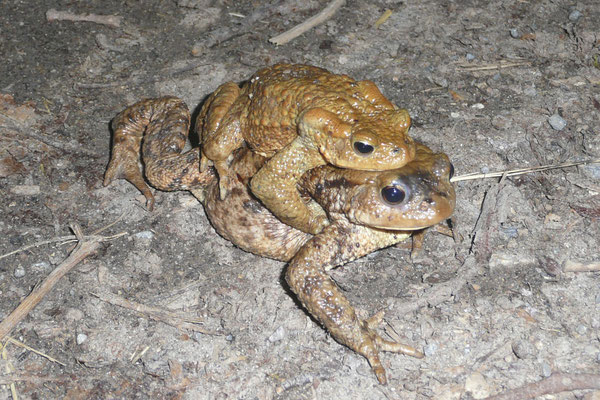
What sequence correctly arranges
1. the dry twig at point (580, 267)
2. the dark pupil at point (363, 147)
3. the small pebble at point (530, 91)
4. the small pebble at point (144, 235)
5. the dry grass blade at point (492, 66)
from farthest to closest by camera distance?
the dry grass blade at point (492, 66)
the small pebble at point (530, 91)
the small pebble at point (144, 235)
the dry twig at point (580, 267)
the dark pupil at point (363, 147)

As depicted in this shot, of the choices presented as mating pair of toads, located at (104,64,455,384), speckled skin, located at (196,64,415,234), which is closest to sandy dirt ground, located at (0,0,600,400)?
mating pair of toads, located at (104,64,455,384)

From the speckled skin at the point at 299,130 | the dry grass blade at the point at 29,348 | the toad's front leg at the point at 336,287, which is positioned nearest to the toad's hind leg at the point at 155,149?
the speckled skin at the point at 299,130

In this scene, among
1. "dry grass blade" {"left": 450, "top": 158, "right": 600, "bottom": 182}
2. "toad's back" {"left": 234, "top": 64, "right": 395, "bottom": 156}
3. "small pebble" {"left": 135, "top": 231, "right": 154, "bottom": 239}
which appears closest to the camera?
"toad's back" {"left": 234, "top": 64, "right": 395, "bottom": 156}

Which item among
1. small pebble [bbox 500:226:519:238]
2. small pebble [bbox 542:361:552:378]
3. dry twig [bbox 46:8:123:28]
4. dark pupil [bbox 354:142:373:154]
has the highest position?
dark pupil [bbox 354:142:373:154]

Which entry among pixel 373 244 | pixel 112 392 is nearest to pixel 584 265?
pixel 373 244

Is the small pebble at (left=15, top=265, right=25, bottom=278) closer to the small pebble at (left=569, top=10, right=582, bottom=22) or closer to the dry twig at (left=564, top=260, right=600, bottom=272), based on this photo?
the dry twig at (left=564, top=260, right=600, bottom=272)

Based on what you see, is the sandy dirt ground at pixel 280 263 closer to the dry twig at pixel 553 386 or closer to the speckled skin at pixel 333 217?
the dry twig at pixel 553 386

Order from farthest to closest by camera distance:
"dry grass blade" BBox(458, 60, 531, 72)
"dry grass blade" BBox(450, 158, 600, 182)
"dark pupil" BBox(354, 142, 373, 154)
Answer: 1. "dry grass blade" BBox(458, 60, 531, 72)
2. "dry grass blade" BBox(450, 158, 600, 182)
3. "dark pupil" BBox(354, 142, 373, 154)

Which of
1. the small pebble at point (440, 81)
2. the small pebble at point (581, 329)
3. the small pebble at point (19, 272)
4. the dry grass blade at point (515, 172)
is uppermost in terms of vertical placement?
the small pebble at point (440, 81)
